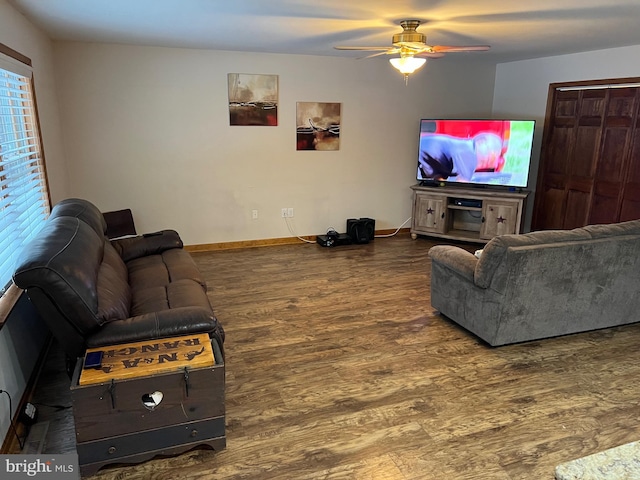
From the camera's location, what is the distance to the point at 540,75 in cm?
564

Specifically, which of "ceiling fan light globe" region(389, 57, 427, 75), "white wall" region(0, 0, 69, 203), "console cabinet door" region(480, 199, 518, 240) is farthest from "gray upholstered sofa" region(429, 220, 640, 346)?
"white wall" region(0, 0, 69, 203)

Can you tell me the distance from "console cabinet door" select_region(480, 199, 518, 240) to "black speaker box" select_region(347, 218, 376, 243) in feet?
4.58

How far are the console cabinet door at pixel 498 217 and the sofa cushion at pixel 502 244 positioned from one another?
244 cm

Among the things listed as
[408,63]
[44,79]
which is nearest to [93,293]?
[408,63]

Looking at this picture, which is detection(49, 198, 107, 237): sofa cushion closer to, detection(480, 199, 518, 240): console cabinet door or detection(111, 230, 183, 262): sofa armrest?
detection(111, 230, 183, 262): sofa armrest

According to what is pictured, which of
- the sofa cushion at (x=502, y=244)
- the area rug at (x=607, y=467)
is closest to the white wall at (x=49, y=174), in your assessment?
the area rug at (x=607, y=467)

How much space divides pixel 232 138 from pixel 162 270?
2.54m

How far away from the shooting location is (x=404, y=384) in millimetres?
2730

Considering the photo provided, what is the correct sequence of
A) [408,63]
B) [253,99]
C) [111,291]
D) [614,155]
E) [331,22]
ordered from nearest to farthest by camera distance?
1. [111,291]
2. [408,63]
3. [331,22]
4. [614,155]
5. [253,99]

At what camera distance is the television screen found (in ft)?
17.9

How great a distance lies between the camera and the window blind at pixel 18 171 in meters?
2.66

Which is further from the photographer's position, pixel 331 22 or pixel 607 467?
pixel 331 22

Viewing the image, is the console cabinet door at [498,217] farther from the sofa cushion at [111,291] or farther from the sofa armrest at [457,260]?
the sofa cushion at [111,291]

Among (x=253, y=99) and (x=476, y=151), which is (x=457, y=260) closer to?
(x=476, y=151)
